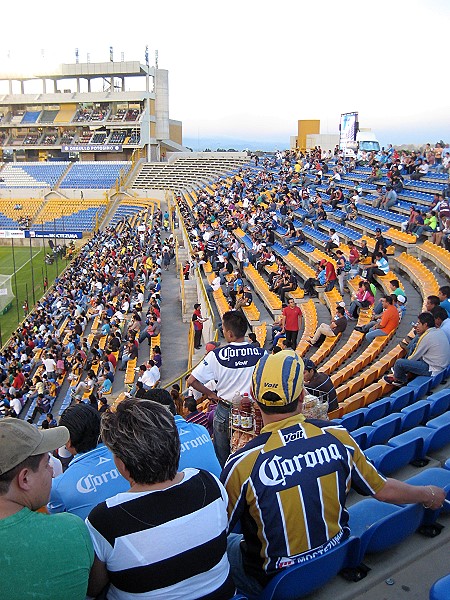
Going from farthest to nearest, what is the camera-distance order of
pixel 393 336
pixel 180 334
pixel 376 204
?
pixel 376 204, pixel 180 334, pixel 393 336

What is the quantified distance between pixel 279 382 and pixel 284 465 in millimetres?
327

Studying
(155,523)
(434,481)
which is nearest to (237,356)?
(434,481)

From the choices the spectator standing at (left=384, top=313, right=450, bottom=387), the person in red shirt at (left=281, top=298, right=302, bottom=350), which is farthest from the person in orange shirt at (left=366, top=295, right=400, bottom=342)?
the spectator standing at (left=384, top=313, right=450, bottom=387)

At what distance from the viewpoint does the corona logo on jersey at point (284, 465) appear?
218cm

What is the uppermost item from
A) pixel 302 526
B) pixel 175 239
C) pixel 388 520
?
pixel 302 526

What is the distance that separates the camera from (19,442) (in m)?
1.86

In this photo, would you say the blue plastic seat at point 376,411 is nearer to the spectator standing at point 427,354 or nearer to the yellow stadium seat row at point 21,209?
the spectator standing at point 427,354

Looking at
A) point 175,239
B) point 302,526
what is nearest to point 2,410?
point 302,526

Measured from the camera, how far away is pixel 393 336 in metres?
9.41

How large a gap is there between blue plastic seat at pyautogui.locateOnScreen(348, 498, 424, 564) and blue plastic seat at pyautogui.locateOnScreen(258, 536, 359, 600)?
0.44 feet

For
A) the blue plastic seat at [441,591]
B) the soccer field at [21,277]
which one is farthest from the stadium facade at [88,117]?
the blue plastic seat at [441,591]

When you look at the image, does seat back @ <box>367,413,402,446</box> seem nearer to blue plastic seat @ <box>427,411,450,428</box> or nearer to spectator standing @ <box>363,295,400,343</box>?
blue plastic seat @ <box>427,411,450,428</box>

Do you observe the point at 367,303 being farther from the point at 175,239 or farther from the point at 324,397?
the point at 175,239

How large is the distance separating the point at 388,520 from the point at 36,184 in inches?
2004
